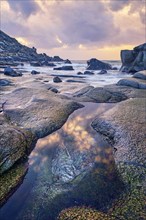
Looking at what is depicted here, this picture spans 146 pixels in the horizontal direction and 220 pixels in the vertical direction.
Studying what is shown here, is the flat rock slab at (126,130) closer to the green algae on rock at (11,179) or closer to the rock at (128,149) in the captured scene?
the rock at (128,149)

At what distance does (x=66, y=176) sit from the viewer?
11.7 meters

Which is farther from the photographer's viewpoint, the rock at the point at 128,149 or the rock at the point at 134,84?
the rock at the point at 134,84

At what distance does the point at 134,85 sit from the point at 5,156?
24977 mm

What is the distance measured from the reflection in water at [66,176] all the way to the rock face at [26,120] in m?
0.88

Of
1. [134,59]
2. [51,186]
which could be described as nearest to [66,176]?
[51,186]

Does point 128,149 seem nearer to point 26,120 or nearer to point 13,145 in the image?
point 13,145

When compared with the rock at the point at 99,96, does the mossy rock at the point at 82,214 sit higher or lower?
lower

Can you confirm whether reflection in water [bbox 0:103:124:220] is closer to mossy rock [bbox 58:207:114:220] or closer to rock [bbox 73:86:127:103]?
mossy rock [bbox 58:207:114:220]

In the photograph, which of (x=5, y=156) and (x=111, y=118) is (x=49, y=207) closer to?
(x=5, y=156)

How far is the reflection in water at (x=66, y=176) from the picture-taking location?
965cm

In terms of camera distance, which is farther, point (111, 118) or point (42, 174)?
point (111, 118)

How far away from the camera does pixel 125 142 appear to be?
13.9 meters

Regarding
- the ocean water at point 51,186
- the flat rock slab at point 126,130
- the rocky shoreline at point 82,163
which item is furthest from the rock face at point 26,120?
the flat rock slab at point 126,130

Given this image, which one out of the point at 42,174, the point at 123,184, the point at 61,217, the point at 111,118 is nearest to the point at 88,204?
the point at 61,217
